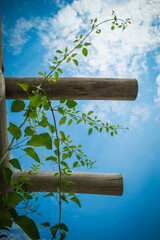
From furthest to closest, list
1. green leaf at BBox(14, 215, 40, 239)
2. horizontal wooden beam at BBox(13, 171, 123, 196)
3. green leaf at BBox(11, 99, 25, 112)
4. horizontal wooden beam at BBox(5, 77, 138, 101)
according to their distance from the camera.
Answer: horizontal wooden beam at BBox(13, 171, 123, 196) < horizontal wooden beam at BBox(5, 77, 138, 101) < green leaf at BBox(11, 99, 25, 112) < green leaf at BBox(14, 215, 40, 239)

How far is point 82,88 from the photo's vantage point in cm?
116

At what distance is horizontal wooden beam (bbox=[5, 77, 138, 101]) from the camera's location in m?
1.15

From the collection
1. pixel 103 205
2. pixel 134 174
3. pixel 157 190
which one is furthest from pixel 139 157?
pixel 103 205

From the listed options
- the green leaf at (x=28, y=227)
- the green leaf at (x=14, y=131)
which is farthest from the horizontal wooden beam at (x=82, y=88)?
the green leaf at (x=28, y=227)

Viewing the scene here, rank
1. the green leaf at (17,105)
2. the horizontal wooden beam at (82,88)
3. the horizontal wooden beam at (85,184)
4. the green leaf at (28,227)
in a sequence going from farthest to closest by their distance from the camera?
the horizontal wooden beam at (85,184) → the horizontal wooden beam at (82,88) → the green leaf at (17,105) → the green leaf at (28,227)

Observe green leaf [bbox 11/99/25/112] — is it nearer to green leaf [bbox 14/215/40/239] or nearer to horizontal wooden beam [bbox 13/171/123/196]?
green leaf [bbox 14/215/40/239]

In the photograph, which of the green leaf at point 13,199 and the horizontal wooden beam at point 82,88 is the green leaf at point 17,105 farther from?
the horizontal wooden beam at point 82,88

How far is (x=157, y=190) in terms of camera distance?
1961cm

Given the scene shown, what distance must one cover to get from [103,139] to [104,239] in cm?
1184

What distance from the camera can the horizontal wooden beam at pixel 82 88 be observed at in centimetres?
115

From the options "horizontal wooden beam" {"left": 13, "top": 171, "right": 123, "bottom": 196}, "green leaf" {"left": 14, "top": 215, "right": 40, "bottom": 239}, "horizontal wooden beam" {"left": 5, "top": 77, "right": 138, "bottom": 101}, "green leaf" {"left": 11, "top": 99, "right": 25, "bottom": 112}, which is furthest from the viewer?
"horizontal wooden beam" {"left": 13, "top": 171, "right": 123, "bottom": 196}

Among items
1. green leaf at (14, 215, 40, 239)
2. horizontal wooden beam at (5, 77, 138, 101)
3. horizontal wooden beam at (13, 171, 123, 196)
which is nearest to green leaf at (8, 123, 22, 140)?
green leaf at (14, 215, 40, 239)

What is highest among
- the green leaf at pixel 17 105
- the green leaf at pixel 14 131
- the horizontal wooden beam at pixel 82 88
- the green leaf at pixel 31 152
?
the horizontal wooden beam at pixel 82 88

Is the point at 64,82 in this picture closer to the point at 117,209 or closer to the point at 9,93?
the point at 9,93
